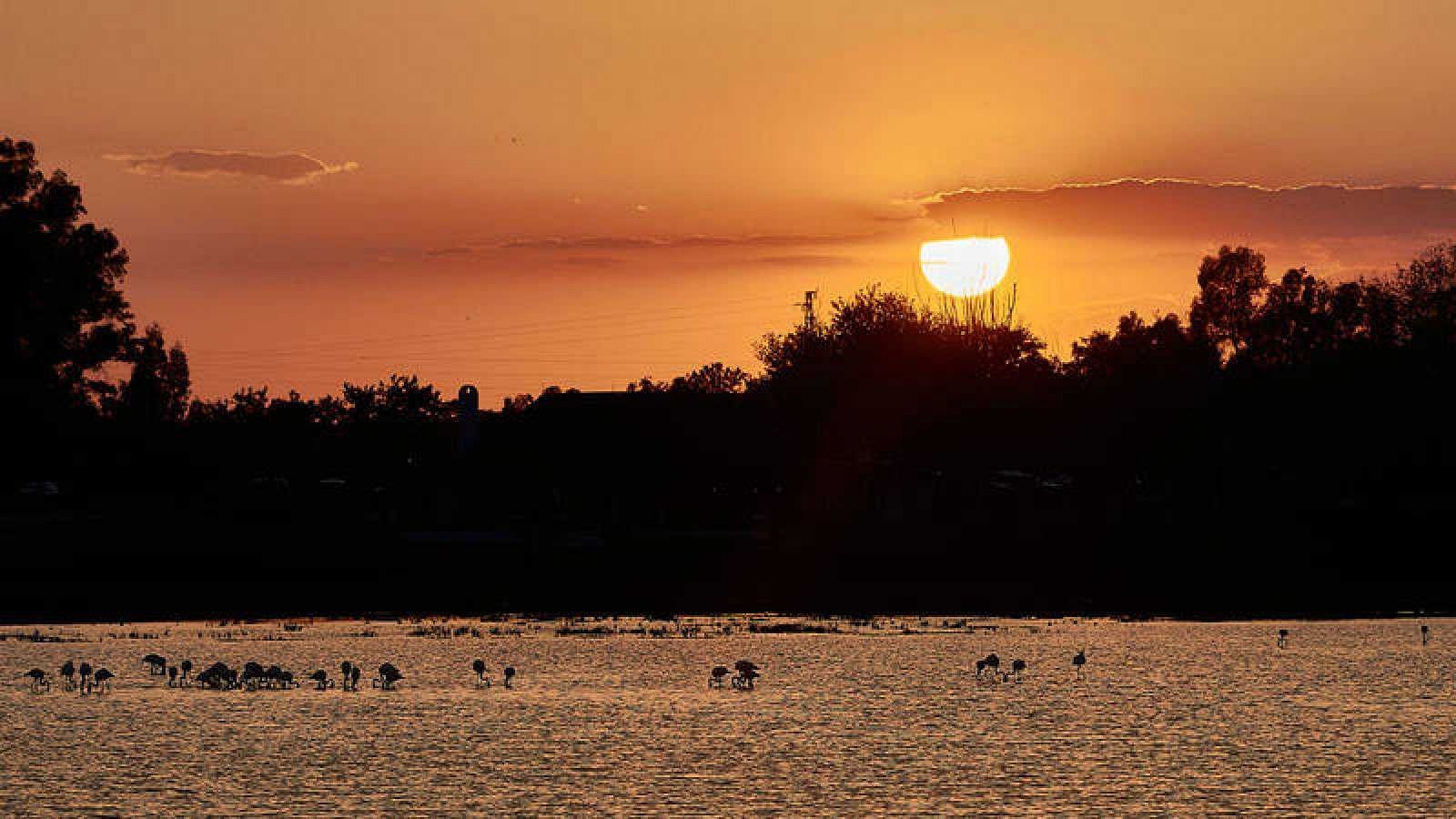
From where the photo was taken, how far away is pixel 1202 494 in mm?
115125

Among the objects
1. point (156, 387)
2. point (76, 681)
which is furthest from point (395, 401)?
point (76, 681)

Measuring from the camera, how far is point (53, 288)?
10781 cm

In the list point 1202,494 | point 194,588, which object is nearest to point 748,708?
point 194,588

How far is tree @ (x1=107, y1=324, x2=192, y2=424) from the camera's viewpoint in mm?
155875

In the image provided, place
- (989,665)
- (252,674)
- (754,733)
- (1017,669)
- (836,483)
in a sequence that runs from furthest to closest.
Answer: (836,483), (989,665), (1017,669), (252,674), (754,733)

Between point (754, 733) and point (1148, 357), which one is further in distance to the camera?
point (1148, 357)

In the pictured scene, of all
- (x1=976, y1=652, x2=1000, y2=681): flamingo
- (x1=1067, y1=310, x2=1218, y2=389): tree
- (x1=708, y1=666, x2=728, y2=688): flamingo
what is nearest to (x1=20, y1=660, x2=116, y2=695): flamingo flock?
(x1=708, y1=666, x2=728, y2=688): flamingo

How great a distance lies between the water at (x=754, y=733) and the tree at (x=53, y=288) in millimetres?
58968

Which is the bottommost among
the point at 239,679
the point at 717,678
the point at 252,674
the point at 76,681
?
the point at 76,681

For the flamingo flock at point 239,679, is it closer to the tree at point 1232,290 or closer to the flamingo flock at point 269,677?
the flamingo flock at point 269,677

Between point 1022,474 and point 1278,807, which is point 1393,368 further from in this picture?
point 1278,807

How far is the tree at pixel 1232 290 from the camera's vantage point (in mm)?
149750

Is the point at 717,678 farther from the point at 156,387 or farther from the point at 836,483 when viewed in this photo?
the point at 156,387

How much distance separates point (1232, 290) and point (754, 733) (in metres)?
122
